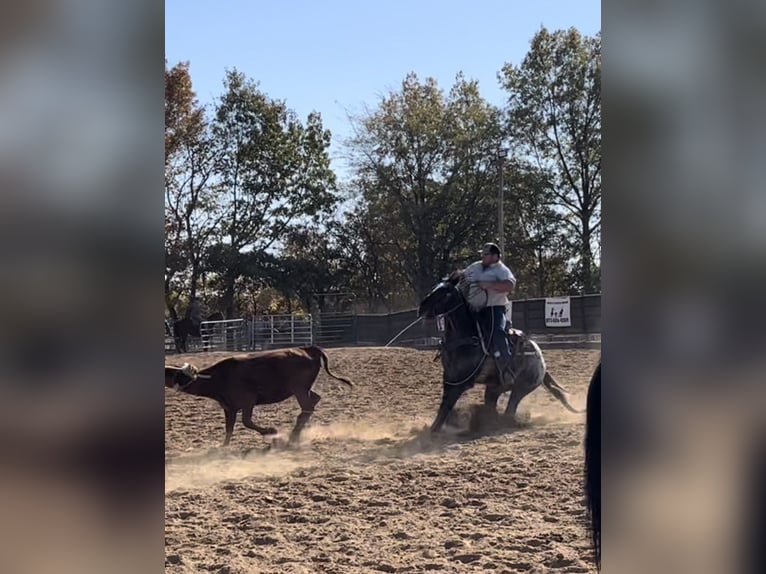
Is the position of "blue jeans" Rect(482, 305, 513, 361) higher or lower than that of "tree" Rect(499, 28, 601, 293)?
lower

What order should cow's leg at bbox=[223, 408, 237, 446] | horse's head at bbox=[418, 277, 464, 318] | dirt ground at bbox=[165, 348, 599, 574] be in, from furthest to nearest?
horse's head at bbox=[418, 277, 464, 318], cow's leg at bbox=[223, 408, 237, 446], dirt ground at bbox=[165, 348, 599, 574]

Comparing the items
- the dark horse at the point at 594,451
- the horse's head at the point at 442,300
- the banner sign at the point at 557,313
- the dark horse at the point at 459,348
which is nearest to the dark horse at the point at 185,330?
the banner sign at the point at 557,313

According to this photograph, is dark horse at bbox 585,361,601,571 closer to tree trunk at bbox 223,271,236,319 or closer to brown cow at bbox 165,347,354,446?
brown cow at bbox 165,347,354,446

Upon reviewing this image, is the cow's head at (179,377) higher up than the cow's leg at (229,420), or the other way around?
the cow's head at (179,377)

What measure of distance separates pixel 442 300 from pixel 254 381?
177 centimetres

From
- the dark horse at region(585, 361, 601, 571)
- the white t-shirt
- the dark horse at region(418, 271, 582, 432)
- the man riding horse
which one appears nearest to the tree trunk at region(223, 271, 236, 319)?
the dark horse at region(418, 271, 582, 432)

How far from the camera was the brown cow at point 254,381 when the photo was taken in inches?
233

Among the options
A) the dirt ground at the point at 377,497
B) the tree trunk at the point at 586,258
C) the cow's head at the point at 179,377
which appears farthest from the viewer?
the tree trunk at the point at 586,258

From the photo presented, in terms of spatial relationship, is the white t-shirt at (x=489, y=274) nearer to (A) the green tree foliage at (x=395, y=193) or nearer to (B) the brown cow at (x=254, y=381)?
(B) the brown cow at (x=254, y=381)

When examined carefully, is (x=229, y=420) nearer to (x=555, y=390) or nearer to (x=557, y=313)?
(x=555, y=390)

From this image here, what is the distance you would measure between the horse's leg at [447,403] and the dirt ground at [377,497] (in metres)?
0.13

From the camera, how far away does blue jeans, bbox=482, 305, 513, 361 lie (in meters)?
6.59
